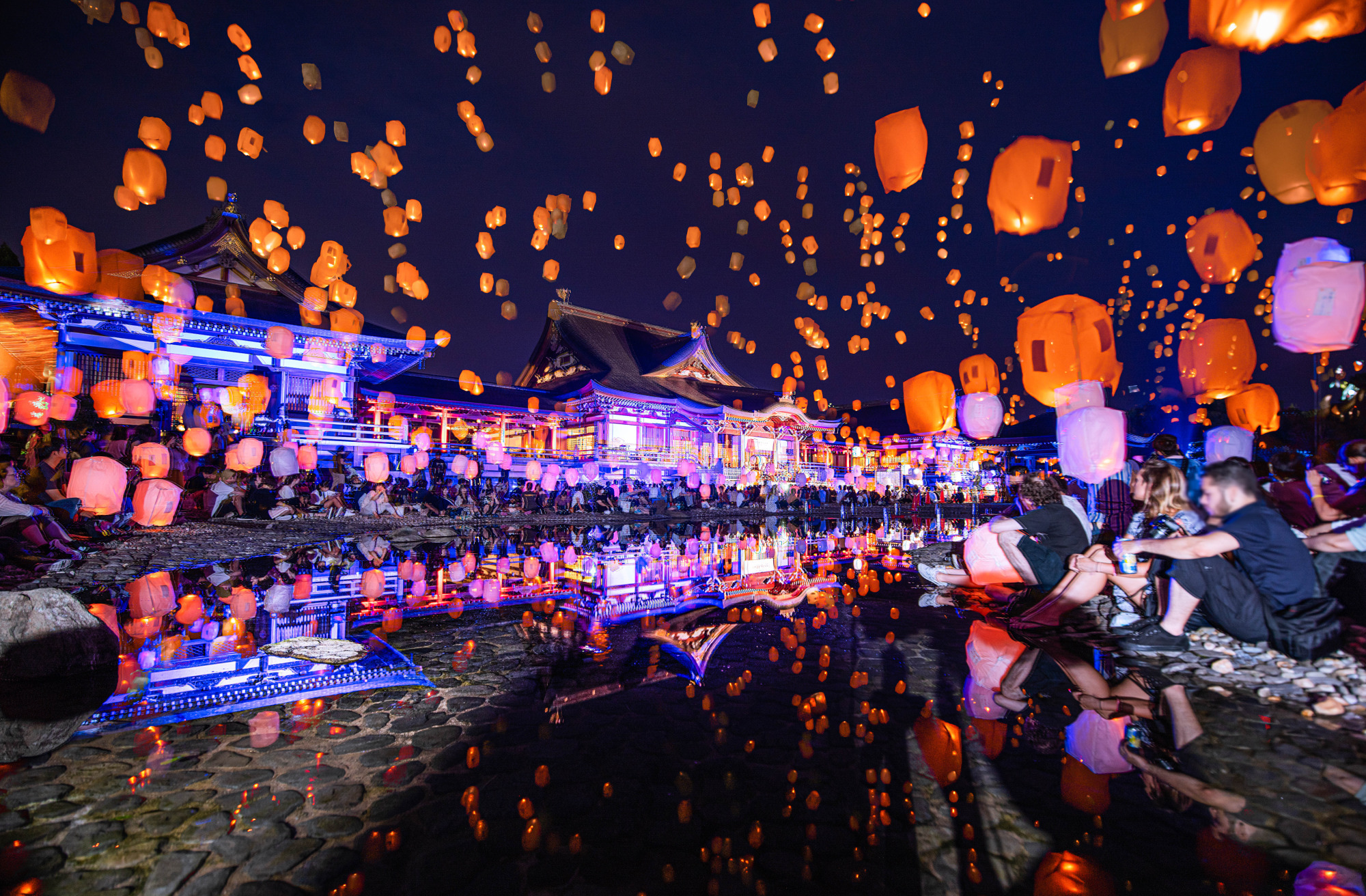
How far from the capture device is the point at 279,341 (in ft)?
57.0

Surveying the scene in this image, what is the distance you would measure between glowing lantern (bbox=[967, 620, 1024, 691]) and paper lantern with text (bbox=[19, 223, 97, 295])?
22028 mm

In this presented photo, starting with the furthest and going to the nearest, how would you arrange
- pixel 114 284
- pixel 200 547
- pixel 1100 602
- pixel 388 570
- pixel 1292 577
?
pixel 114 284 < pixel 200 547 < pixel 388 570 < pixel 1100 602 < pixel 1292 577

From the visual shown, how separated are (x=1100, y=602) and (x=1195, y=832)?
14.0 ft

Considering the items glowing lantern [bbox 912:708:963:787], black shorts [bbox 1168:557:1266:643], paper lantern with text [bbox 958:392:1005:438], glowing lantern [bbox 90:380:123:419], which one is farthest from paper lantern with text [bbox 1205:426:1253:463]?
glowing lantern [bbox 90:380:123:419]

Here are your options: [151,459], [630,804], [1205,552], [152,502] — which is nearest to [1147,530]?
[1205,552]

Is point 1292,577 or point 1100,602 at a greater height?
point 1292,577

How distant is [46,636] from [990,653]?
6.09 meters

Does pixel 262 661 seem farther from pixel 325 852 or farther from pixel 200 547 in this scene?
pixel 200 547

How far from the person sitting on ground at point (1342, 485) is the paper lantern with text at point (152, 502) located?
1745 centimetres

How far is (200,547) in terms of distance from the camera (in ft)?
30.0

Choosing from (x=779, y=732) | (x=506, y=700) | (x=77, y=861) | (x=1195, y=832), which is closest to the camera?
(x=77, y=861)

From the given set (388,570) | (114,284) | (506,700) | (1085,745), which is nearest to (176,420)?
(114,284)

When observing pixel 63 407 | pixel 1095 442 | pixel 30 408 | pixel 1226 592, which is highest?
pixel 63 407

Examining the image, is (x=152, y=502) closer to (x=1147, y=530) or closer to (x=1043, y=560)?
(x=1043, y=560)
